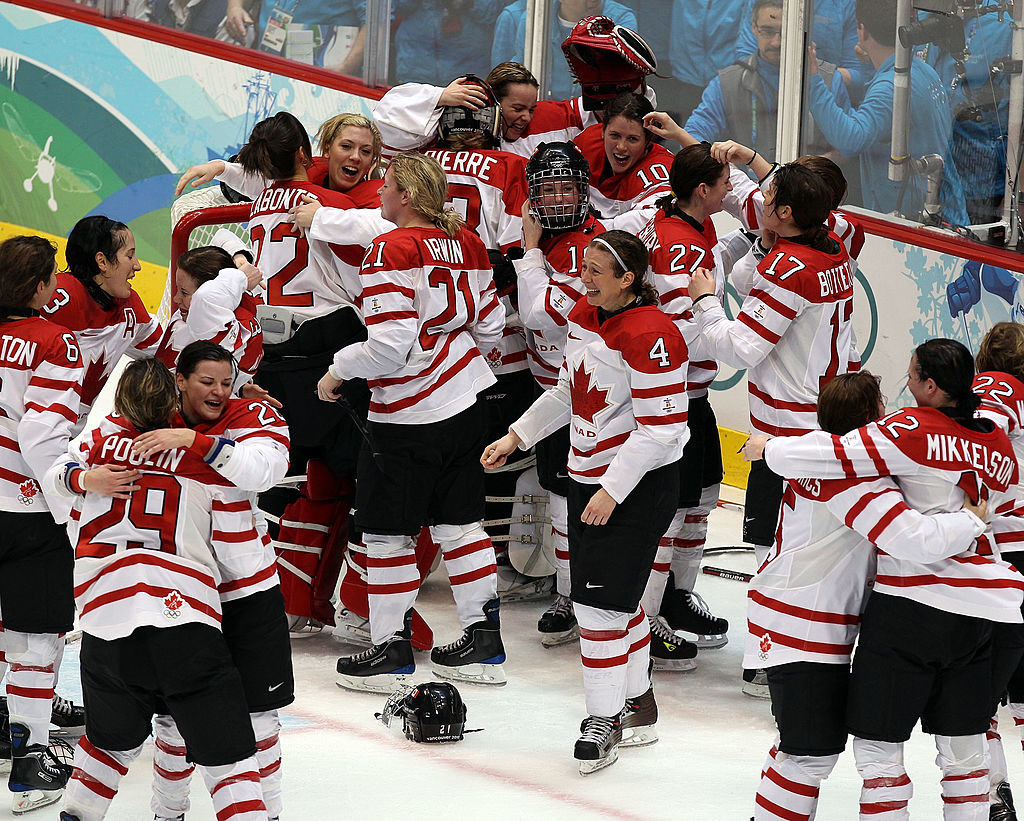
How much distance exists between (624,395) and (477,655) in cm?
109

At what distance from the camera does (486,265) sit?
168 inches

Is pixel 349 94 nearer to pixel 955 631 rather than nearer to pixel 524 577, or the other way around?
pixel 524 577

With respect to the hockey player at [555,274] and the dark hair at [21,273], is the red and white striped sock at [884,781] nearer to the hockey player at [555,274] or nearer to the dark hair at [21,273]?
the hockey player at [555,274]

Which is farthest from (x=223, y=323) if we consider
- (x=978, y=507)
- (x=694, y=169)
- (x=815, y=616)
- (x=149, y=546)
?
(x=978, y=507)

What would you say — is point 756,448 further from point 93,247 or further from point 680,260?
point 93,247

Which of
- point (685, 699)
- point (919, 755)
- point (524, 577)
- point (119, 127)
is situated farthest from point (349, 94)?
point (919, 755)

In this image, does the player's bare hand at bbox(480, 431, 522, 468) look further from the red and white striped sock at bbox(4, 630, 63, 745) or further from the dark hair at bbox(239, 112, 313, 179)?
the dark hair at bbox(239, 112, 313, 179)

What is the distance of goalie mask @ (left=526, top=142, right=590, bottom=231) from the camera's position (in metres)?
4.24

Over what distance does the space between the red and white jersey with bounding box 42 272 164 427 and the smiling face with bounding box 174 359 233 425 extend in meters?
0.73

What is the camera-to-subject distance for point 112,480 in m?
2.79

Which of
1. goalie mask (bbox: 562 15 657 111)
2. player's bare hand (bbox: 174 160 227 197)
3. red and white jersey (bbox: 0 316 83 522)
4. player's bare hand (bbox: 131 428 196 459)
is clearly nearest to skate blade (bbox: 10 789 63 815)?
red and white jersey (bbox: 0 316 83 522)

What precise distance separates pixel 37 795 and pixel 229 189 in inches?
103

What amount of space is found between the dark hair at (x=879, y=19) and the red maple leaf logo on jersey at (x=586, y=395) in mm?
3041

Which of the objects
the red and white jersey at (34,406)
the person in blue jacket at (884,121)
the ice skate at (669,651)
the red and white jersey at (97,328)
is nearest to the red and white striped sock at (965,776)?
the ice skate at (669,651)
